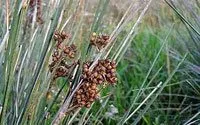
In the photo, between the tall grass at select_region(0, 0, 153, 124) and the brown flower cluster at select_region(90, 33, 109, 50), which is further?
the brown flower cluster at select_region(90, 33, 109, 50)

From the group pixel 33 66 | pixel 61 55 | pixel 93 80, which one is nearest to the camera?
pixel 93 80

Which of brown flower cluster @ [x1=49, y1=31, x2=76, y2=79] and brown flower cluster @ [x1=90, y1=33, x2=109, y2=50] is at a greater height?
brown flower cluster @ [x1=90, y1=33, x2=109, y2=50]

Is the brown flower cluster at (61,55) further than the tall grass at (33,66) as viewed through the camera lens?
Yes

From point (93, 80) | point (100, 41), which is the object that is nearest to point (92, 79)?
point (93, 80)

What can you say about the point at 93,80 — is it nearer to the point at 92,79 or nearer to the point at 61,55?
the point at 92,79

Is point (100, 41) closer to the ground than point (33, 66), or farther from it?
farther from it
